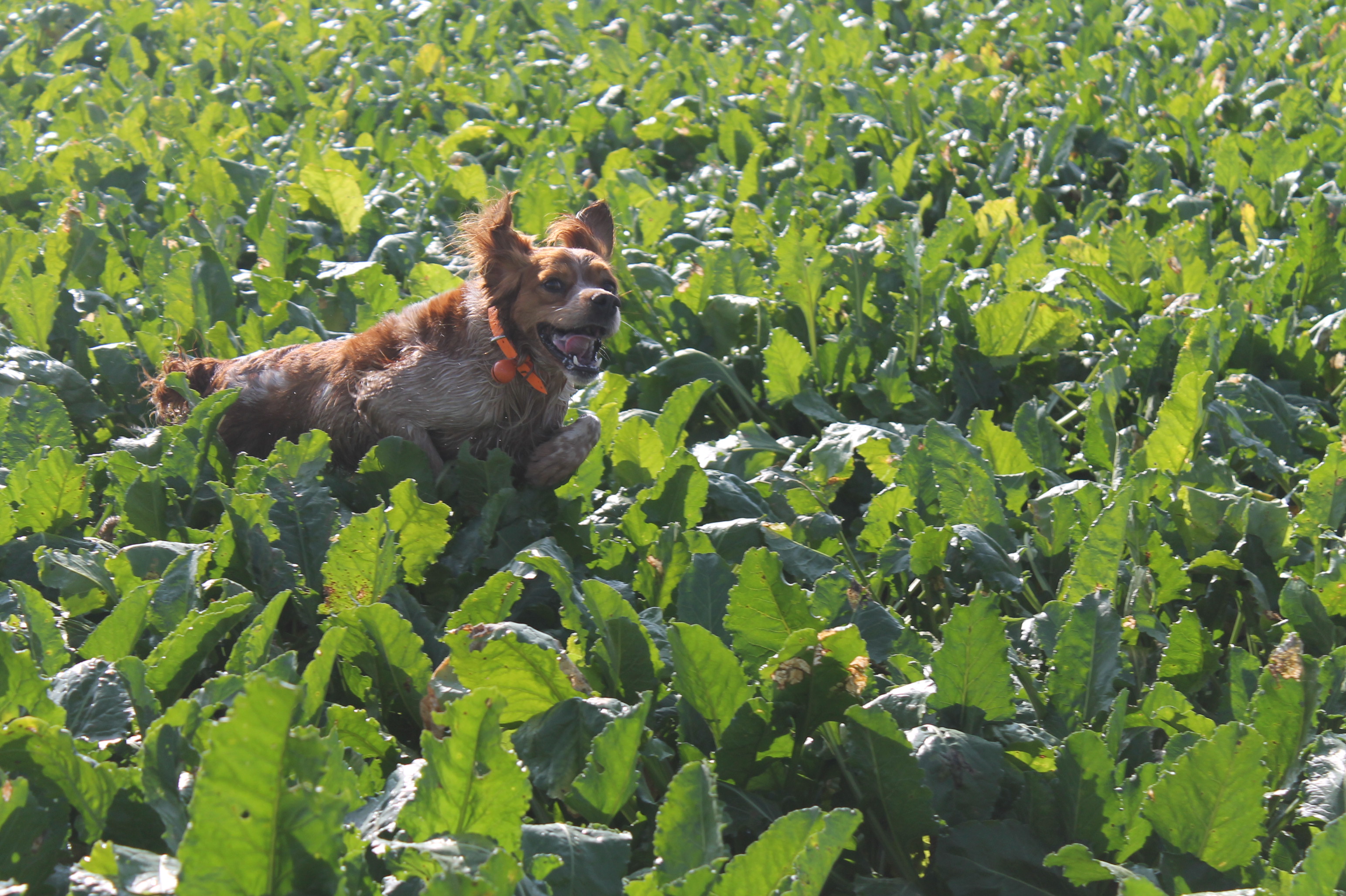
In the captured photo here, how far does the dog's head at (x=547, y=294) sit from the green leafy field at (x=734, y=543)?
29 cm

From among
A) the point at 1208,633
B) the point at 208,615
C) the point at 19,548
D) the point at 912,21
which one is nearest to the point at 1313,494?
the point at 1208,633

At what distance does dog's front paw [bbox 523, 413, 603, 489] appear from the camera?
3178 millimetres

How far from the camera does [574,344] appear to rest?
3172 mm

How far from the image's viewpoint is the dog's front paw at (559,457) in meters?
3.18

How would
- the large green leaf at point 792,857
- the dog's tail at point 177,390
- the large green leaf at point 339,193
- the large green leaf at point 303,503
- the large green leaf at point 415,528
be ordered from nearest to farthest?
the large green leaf at point 792,857
the large green leaf at point 415,528
the large green leaf at point 303,503
the dog's tail at point 177,390
the large green leaf at point 339,193

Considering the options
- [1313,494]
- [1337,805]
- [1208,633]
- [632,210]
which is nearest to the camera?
[1337,805]

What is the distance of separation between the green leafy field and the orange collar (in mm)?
257

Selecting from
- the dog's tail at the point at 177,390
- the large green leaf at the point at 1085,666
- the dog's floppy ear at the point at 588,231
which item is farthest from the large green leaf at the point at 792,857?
the dog's tail at the point at 177,390

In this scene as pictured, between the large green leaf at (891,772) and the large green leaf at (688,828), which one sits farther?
the large green leaf at (891,772)

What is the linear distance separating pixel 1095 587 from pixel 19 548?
248 centimetres

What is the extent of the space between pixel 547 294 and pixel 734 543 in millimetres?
870

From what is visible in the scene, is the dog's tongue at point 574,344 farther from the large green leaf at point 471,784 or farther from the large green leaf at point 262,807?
the large green leaf at point 262,807

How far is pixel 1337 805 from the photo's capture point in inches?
79.6

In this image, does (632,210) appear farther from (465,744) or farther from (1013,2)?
(1013,2)
